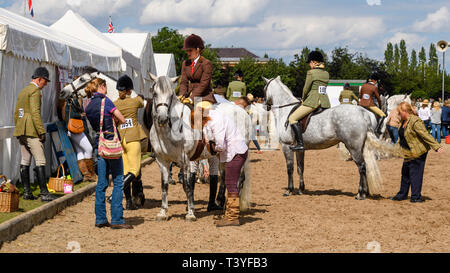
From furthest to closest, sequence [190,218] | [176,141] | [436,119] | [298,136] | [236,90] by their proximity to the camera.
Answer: [436,119] < [236,90] < [298,136] < [190,218] < [176,141]

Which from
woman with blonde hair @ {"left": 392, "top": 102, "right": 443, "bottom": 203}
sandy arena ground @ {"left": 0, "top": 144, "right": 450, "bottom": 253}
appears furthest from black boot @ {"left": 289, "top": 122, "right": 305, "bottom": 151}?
woman with blonde hair @ {"left": 392, "top": 102, "right": 443, "bottom": 203}

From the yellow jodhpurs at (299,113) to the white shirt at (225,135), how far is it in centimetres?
373

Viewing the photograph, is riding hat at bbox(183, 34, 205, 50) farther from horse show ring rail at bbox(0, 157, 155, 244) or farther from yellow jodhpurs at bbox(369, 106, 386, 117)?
yellow jodhpurs at bbox(369, 106, 386, 117)

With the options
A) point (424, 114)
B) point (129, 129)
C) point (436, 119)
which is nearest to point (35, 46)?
point (129, 129)

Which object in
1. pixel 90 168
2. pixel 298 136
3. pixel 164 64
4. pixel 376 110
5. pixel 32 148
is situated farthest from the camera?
pixel 164 64

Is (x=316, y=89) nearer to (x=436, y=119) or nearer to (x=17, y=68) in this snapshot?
(x=17, y=68)

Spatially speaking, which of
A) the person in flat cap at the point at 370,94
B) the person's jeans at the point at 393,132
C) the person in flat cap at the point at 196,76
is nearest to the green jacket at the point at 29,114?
the person in flat cap at the point at 196,76

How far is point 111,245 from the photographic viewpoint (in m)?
7.08

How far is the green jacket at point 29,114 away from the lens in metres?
9.45

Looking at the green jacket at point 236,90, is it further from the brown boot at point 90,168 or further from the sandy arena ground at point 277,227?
the brown boot at point 90,168

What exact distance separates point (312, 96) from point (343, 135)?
106 cm

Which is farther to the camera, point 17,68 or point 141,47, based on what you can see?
point 141,47

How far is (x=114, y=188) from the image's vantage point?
319 inches

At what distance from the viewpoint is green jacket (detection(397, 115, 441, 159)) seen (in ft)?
34.6
